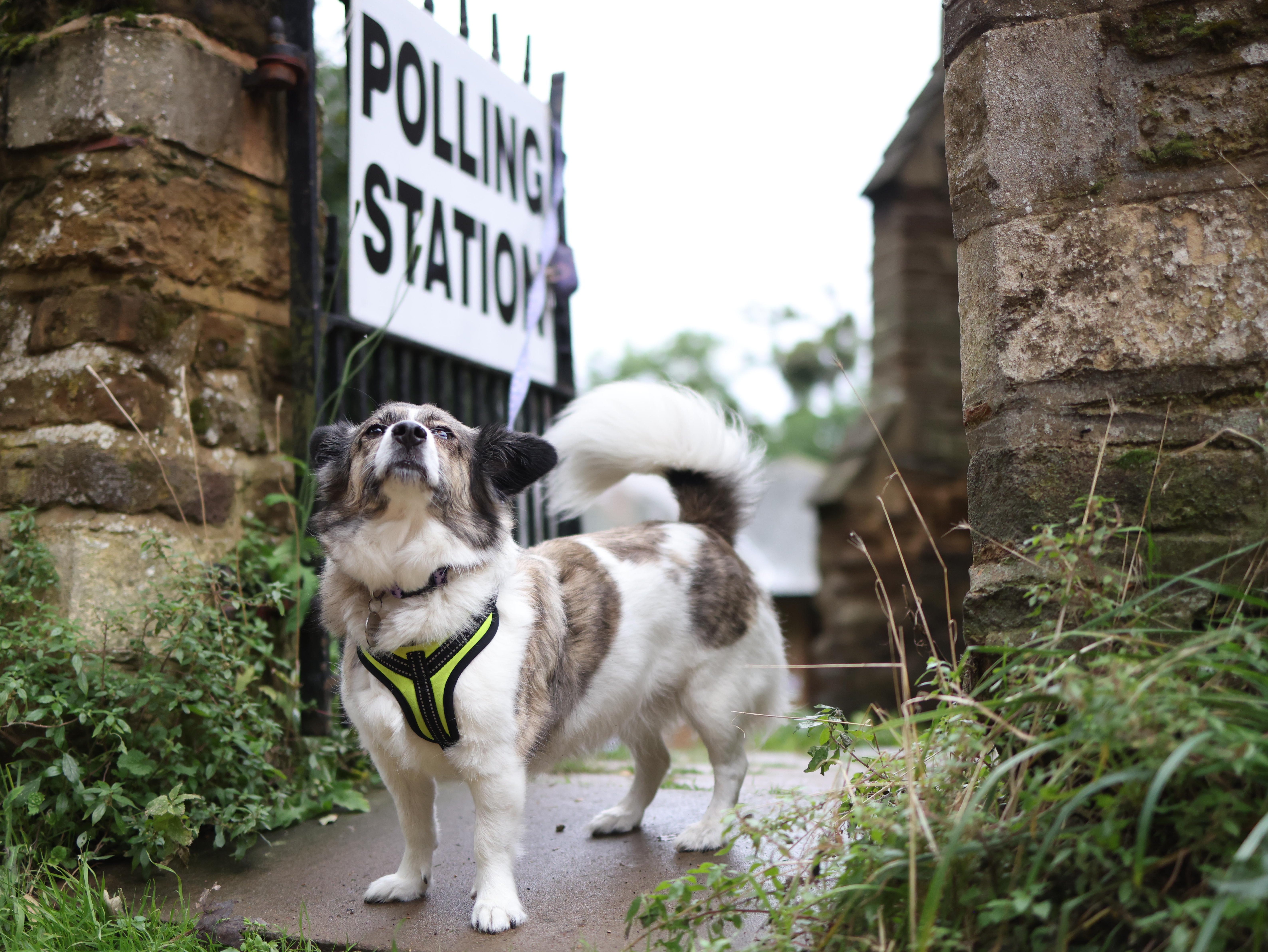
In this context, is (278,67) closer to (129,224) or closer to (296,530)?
(129,224)

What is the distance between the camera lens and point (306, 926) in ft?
7.75

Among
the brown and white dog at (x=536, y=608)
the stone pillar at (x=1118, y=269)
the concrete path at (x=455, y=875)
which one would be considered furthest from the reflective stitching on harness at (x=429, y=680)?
the stone pillar at (x=1118, y=269)

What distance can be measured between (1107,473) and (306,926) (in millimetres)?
2259

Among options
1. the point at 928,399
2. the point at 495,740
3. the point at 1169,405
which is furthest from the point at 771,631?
the point at 928,399

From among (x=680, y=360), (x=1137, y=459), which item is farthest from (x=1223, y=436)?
(x=680, y=360)

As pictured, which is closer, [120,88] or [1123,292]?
[1123,292]

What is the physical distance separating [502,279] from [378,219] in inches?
32.9

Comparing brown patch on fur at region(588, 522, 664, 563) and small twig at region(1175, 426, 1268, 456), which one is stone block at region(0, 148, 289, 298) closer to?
brown patch on fur at region(588, 522, 664, 563)

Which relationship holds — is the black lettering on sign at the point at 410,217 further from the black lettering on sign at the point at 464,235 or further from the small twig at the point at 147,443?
the small twig at the point at 147,443

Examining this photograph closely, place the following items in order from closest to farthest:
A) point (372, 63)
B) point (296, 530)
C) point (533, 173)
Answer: point (296, 530), point (372, 63), point (533, 173)

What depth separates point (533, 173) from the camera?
16.1 ft

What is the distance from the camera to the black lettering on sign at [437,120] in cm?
418

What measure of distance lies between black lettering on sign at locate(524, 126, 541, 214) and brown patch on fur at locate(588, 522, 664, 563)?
2288 millimetres

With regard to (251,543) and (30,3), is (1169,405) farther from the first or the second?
(30,3)
